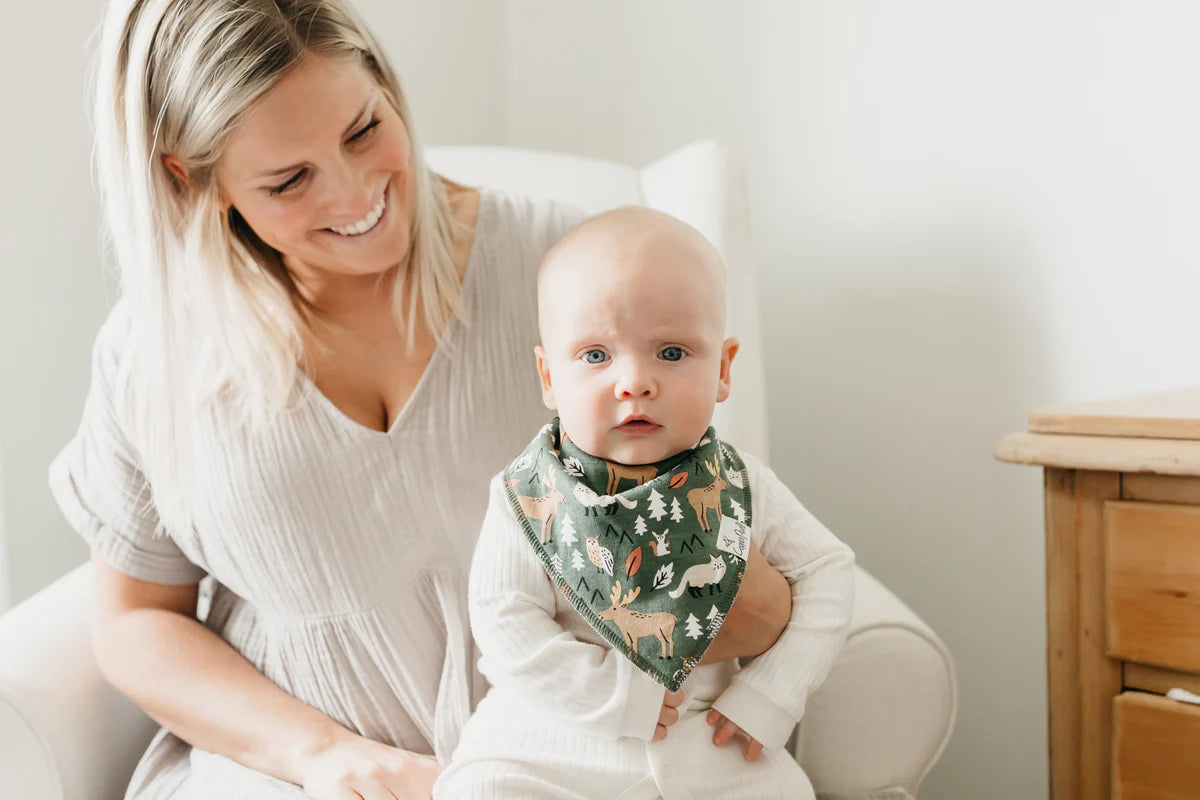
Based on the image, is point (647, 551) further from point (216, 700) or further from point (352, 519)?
point (216, 700)

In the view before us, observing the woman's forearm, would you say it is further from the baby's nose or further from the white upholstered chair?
the baby's nose

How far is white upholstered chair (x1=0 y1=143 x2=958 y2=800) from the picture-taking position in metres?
1.01

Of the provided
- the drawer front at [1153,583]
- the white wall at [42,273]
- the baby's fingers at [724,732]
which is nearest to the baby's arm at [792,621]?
the baby's fingers at [724,732]

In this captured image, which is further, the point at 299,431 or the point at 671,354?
the point at 299,431

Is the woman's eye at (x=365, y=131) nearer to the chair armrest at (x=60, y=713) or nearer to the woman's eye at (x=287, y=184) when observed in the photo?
the woman's eye at (x=287, y=184)

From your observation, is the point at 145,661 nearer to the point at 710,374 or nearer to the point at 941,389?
the point at 710,374

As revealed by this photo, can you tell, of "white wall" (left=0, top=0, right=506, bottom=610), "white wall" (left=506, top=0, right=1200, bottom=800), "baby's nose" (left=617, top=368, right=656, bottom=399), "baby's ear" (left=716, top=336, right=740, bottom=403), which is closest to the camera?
"baby's nose" (left=617, top=368, right=656, bottom=399)

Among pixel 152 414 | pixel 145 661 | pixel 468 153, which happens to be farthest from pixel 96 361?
pixel 468 153

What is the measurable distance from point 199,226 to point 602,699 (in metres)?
0.63

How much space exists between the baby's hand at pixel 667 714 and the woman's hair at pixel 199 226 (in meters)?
0.47

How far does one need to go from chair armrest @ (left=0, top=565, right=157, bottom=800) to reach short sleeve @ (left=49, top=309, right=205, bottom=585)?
10 centimetres

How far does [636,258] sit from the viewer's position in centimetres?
87

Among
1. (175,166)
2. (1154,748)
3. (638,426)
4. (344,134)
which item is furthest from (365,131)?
(1154,748)

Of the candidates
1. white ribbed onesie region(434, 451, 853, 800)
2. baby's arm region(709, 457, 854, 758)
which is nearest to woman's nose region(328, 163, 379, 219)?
white ribbed onesie region(434, 451, 853, 800)
